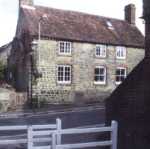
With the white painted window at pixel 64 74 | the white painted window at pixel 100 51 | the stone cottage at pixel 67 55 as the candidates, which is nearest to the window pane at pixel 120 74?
the stone cottage at pixel 67 55

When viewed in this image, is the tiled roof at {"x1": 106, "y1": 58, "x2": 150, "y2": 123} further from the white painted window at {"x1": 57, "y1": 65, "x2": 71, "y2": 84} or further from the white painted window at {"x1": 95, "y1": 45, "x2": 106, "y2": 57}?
the white painted window at {"x1": 95, "y1": 45, "x2": 106, "y2": 57}

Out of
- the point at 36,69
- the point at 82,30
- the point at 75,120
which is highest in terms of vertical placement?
the point at 82,30

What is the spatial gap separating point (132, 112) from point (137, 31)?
102 feet

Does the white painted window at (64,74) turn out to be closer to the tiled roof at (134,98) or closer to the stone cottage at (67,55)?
the stone cottage at (67,55)

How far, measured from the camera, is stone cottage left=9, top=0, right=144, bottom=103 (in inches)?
1262

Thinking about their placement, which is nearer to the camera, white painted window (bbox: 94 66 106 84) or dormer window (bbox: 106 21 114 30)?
white painted window (bbox: 94 66 106 84)

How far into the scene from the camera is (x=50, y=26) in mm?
33688

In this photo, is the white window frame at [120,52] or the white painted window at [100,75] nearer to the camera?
the white painted window at [100,75]

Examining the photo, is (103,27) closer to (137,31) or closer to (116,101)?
(137,31)

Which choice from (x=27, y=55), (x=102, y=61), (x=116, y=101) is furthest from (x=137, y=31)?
(x=116, y=101)

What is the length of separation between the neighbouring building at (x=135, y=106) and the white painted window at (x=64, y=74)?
21.3 metres

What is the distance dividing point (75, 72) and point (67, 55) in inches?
70.1

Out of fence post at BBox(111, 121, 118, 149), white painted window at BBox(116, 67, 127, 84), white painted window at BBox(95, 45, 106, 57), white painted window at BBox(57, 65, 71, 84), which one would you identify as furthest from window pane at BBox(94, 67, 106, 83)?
fence post at BBox(111, 121, 118, 149)

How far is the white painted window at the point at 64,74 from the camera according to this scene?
108ft
